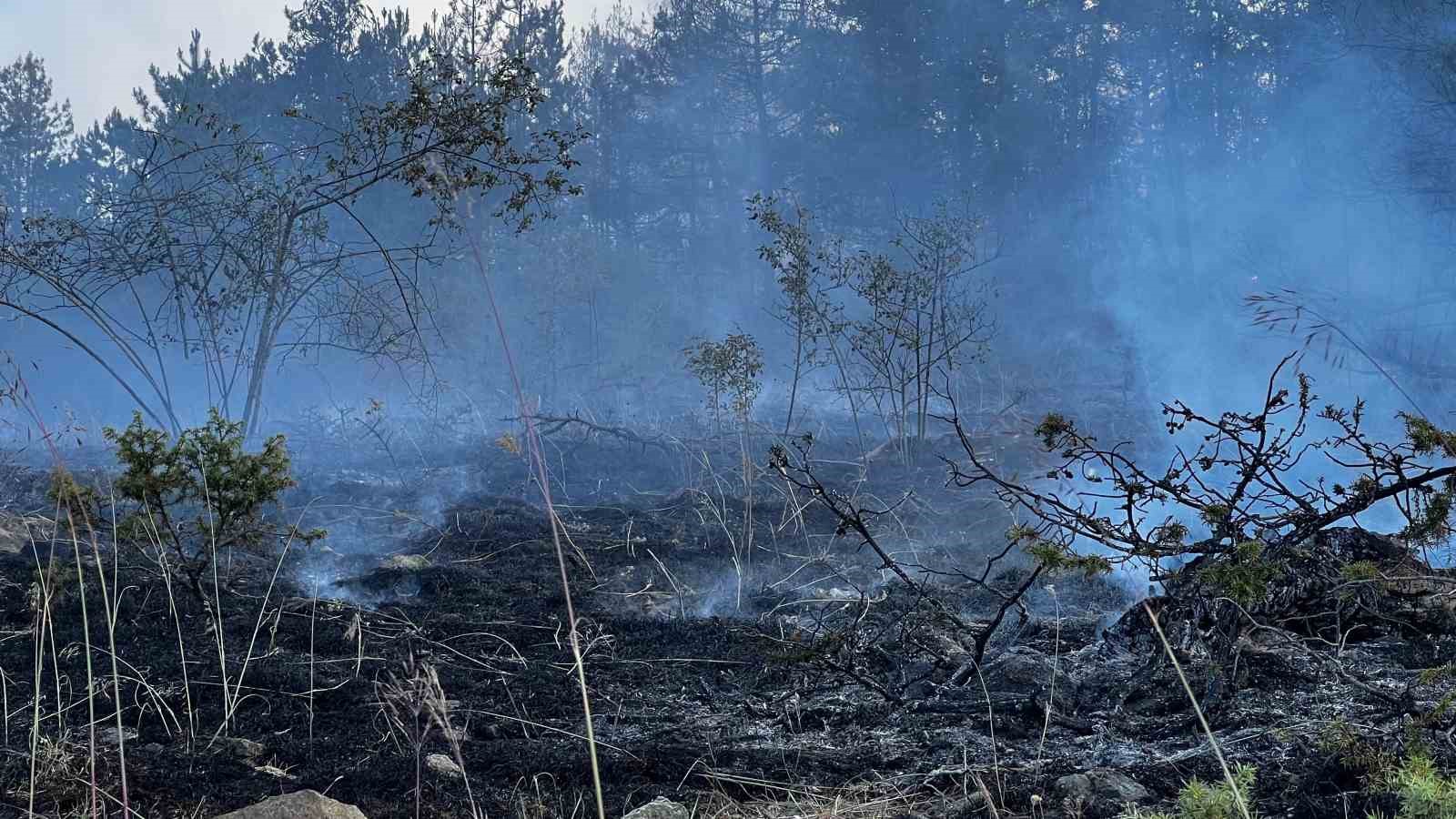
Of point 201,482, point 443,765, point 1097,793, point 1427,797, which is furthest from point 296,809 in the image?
point 201,482

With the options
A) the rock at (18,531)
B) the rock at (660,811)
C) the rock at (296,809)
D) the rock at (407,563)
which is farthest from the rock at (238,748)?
the rock at (18,531)

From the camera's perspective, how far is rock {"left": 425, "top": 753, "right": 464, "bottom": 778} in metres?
3.19

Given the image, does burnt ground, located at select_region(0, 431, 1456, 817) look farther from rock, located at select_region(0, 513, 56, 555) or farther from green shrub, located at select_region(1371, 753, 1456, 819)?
green shrub, located at select_region(1371, 753, 1456, 819)

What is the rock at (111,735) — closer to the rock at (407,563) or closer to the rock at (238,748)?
the rock at (238,748)

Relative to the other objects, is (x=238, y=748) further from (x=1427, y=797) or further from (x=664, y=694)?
(x=1427, y=797)

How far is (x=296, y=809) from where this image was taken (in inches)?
98.0

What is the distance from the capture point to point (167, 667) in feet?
13.5

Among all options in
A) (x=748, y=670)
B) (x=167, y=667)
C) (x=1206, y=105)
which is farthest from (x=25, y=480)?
(x=1206, y=105)

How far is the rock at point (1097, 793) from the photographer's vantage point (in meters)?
2.72

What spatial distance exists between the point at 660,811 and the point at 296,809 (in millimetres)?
849

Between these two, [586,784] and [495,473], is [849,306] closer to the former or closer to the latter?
[495,473]

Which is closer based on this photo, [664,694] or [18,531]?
[664,694]

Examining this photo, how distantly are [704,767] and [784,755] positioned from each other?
0.28 metres

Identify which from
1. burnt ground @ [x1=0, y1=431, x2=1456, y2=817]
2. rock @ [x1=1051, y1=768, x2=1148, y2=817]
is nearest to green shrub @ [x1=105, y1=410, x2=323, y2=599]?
burnt ground @ [x1=0, y1=431, x2=1456, y2=817]
